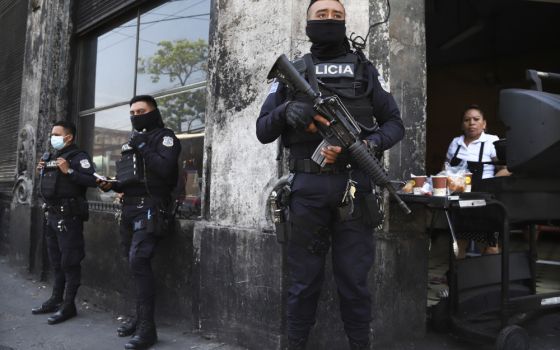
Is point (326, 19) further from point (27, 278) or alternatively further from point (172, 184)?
point (27, 278)

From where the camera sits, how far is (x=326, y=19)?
7.81 ft

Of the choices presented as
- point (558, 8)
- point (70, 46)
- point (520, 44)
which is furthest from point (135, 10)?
point (520, 44)

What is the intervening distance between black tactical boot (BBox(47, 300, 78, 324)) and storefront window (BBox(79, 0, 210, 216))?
1415 millimetres

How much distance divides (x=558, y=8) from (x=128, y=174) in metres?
7.15

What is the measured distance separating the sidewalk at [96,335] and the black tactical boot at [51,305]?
0.07m

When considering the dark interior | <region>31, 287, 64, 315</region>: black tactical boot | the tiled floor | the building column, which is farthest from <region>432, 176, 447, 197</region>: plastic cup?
the building column

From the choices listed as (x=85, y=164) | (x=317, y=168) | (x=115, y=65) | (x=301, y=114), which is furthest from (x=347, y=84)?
(x=115, y=65)

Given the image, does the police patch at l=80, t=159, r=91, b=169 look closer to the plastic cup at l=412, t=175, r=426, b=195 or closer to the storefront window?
the storefront window

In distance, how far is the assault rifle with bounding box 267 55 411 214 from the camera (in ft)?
7.33

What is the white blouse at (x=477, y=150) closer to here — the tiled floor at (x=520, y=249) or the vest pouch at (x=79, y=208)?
the tiled floor at (x=520, y=249)

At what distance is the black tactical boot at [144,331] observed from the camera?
3176mm

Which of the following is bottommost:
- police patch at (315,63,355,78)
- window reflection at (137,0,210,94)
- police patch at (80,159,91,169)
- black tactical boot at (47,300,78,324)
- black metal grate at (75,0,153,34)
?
black tactical boot at (47,300,78,324)

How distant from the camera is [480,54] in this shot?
945cm

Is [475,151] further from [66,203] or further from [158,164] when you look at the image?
[66,203]
